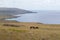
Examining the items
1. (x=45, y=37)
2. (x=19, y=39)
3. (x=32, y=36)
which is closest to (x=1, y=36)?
(x=19, y=39)

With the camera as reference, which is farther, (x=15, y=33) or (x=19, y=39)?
(x=15, y=33)

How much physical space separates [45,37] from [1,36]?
214 inches

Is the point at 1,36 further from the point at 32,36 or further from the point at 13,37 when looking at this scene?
the point at 32,36

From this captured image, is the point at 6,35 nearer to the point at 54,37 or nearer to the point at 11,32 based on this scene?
the point at 11,32

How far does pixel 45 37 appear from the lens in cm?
2156

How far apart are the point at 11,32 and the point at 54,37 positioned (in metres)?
5.56

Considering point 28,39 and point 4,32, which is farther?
point 4,32

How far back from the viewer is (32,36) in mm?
21438

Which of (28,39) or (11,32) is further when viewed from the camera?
(11,32)

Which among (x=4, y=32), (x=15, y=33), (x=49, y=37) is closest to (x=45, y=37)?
(x=49, y=37)

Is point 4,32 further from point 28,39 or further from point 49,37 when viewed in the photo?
point 49,37

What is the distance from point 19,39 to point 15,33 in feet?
5.70

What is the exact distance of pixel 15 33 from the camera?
2198 cm

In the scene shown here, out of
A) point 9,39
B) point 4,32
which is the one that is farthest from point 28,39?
point 4,32
